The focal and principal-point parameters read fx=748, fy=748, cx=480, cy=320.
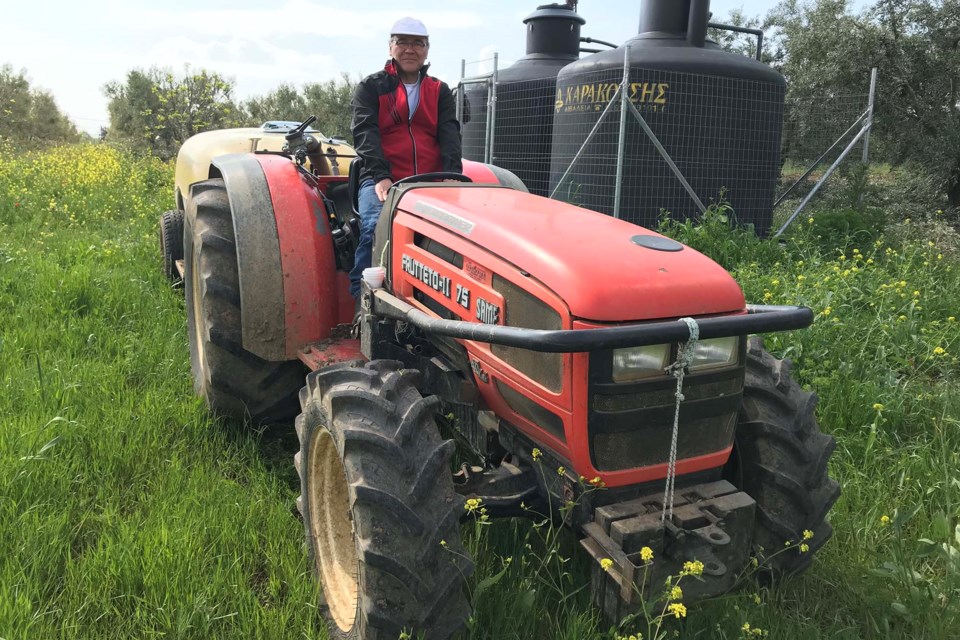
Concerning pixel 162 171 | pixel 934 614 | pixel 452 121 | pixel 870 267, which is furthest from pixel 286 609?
pixel 162 171

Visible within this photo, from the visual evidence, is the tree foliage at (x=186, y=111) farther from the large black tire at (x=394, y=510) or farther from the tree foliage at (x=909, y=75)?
the large black tire at (x=394, y=510)

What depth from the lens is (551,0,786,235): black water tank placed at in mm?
8016

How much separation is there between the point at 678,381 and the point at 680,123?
6.55 metres

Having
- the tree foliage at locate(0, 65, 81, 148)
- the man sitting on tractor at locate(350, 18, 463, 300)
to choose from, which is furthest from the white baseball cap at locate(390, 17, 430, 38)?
the tree foliage at locate(0, 65, 81, 148)

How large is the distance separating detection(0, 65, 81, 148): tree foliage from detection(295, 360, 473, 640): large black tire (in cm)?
2351

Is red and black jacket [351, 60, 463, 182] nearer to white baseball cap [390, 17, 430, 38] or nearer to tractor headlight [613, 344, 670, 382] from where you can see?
white baseball cap [390, 17, 430, 38]

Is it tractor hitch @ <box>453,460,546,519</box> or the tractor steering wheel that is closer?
tractor hitch @ <box>453,460,546,519</box>

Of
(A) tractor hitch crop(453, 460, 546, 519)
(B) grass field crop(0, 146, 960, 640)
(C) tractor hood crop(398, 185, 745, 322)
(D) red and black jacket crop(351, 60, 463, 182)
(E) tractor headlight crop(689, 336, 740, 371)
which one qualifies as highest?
(D) red and black jacket crop(351, 60, 463, 182)

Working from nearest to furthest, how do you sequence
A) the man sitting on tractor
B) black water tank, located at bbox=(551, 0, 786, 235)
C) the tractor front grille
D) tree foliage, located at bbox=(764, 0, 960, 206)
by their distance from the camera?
1. the tractor front grille
2. the man sitting on tractor
3. black water tank, located at bbox=(551, 0, 786, 235)
4. tree foliage, located at bbox=(764, 0, 960, 206)

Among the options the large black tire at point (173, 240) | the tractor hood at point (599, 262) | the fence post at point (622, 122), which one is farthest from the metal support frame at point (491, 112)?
the tractor hood at point (599, 262)

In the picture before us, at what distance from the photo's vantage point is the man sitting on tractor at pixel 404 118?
3.55 metres

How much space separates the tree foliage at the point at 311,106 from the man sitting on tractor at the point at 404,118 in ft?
81.0

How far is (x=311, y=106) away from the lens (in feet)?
96.9

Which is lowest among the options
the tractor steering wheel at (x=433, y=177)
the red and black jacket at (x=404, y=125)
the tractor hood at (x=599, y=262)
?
the tractor hood at (x=599, y=262)
